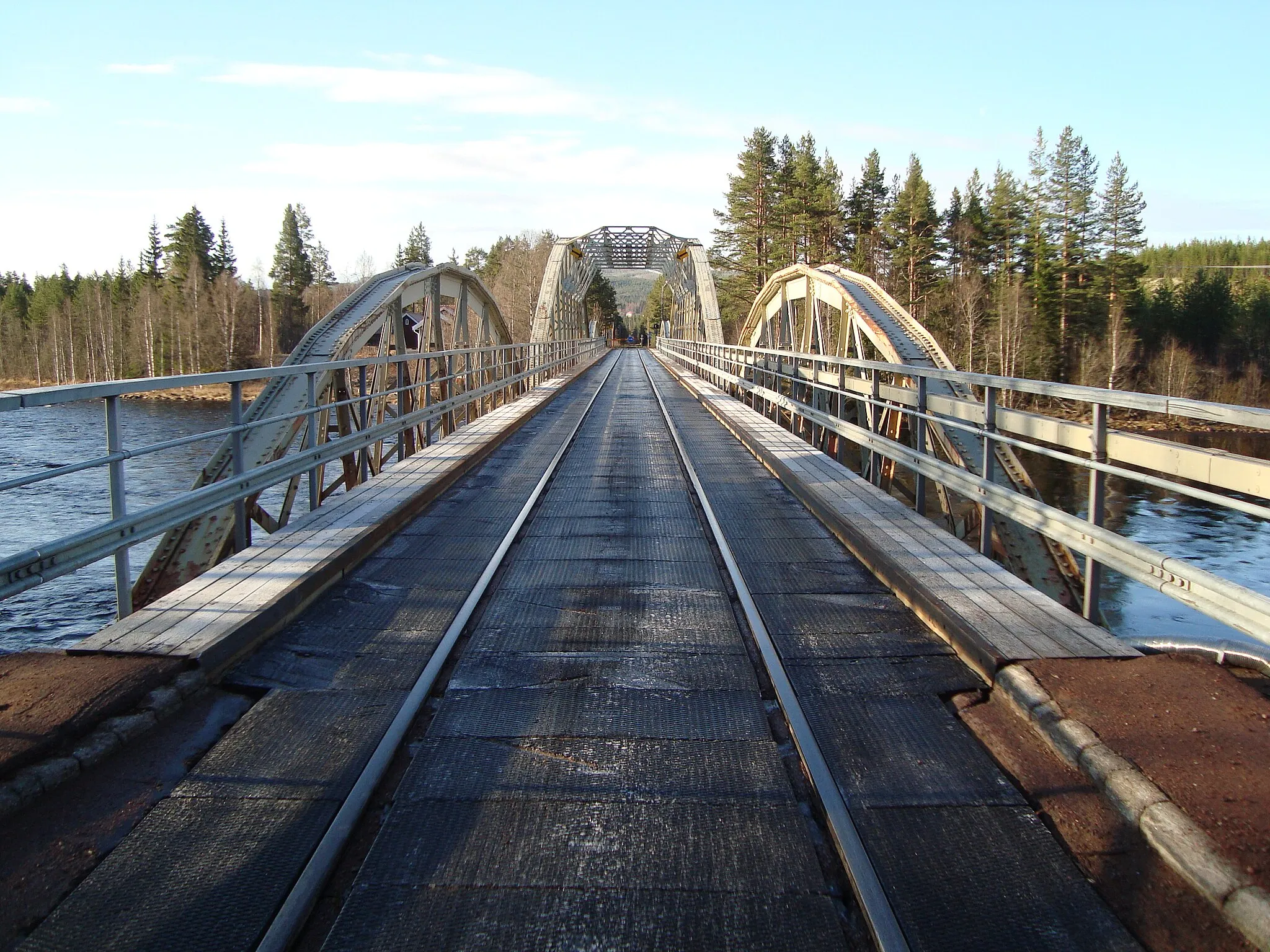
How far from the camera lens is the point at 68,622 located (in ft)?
32.3

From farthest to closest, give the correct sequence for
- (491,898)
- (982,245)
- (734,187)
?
(734,187)
(982,245)
(491,898)

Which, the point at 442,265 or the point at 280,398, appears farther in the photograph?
the point at 442,265

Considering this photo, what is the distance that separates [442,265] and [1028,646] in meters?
12.6

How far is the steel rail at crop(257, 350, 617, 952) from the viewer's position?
2.51m

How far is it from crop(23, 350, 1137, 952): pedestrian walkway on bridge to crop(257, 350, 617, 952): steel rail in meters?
0.05

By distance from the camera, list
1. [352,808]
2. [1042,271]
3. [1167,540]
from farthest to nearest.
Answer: [1042,271], [1167,540], [352,808]

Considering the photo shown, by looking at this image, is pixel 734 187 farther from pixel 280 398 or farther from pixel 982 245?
pixel 280 398

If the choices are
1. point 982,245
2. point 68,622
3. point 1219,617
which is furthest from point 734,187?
point 1219,617

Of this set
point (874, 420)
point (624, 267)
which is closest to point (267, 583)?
point (874, 420)

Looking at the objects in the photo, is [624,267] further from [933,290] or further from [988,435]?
[988,435]

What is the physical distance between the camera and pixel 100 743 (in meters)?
3.46

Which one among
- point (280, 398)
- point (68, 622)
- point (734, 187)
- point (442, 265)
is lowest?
point (68, 622)

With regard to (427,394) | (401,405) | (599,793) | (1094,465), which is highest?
(427,394)

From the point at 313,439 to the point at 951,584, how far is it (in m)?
5.23
